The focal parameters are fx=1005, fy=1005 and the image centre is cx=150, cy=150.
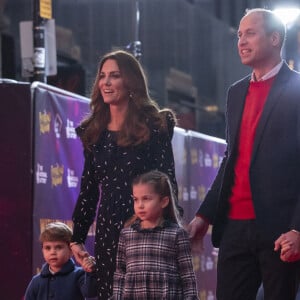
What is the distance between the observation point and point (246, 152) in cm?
503

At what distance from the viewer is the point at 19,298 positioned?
7.54m

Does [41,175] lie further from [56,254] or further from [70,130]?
[56,254]

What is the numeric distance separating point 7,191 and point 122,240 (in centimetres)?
253

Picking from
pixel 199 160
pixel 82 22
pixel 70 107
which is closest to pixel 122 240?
pixel 70 107

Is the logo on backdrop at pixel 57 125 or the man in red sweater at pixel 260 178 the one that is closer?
the man in red sweater at pixel 260 178

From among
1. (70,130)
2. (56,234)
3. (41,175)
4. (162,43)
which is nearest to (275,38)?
(56,234)

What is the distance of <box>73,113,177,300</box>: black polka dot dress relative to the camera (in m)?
5.38

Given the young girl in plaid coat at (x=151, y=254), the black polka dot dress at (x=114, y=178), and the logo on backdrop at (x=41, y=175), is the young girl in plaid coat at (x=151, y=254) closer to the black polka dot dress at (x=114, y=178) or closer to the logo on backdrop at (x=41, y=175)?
the black polka dot dress at (x=114, y=178)

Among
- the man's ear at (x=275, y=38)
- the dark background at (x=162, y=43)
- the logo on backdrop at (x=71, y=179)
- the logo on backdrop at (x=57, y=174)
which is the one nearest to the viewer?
the man's ear at (x=275, y=38)

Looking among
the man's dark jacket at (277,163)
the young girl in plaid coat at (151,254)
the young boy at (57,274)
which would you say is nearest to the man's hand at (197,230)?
the young girl in plaid coat at (151,254)

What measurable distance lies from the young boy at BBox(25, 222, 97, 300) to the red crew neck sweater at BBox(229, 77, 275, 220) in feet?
5.63

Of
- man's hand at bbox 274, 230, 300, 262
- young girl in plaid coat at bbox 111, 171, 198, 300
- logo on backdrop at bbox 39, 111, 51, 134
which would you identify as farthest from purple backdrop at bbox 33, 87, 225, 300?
man's hand at bbox 274, 230, 300, 262

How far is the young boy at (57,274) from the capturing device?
21.3ft

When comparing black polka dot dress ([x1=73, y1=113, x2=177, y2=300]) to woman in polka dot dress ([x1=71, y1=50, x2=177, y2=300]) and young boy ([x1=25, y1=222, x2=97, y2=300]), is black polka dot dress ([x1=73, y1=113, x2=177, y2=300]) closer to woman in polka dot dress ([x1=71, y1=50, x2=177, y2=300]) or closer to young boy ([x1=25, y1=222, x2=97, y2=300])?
woman in polka dot dress ([x1=71, y1=50, x2=177, y2=300])
